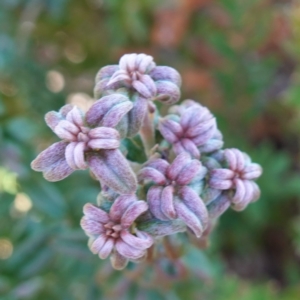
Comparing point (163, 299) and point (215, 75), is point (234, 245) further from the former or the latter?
point (163, 299)

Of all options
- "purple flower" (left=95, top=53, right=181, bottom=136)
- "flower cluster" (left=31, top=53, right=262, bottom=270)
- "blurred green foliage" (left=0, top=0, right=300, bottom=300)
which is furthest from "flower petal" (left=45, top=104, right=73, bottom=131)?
"blurred green foliage" (left=0, top=0, right=300, bottom=300)

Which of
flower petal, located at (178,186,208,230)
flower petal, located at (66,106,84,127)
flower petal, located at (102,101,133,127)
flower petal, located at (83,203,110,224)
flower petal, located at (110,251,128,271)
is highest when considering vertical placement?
flower petal, located at (102,101,133,127)

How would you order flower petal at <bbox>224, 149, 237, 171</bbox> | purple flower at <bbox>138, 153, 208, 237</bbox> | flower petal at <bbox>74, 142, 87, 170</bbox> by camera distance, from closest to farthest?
flower petal at <bbox>74, 142, 87, 170</bbox> < purple flower at <bbox>138, 153, 208, 237</bbox> < flower petal at <bbox>224, 149, 237, 171</bbox>

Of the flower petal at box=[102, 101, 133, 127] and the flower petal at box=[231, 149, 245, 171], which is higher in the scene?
the flower petal at box=[102, 101, 133, 127]

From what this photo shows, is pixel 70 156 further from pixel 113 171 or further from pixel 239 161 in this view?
pixel 239 161

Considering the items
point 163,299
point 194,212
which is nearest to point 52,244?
point 163,299

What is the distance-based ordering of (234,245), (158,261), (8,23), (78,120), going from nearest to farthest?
(78,120)
(158,261)
(8,23)
(234,245)

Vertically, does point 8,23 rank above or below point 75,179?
above

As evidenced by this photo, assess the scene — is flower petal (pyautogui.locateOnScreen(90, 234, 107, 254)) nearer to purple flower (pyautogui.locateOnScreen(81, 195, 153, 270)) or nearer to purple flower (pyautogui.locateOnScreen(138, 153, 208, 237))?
purple flower (pyautogui.locateOnScreen(81, 195, 153, 270))
